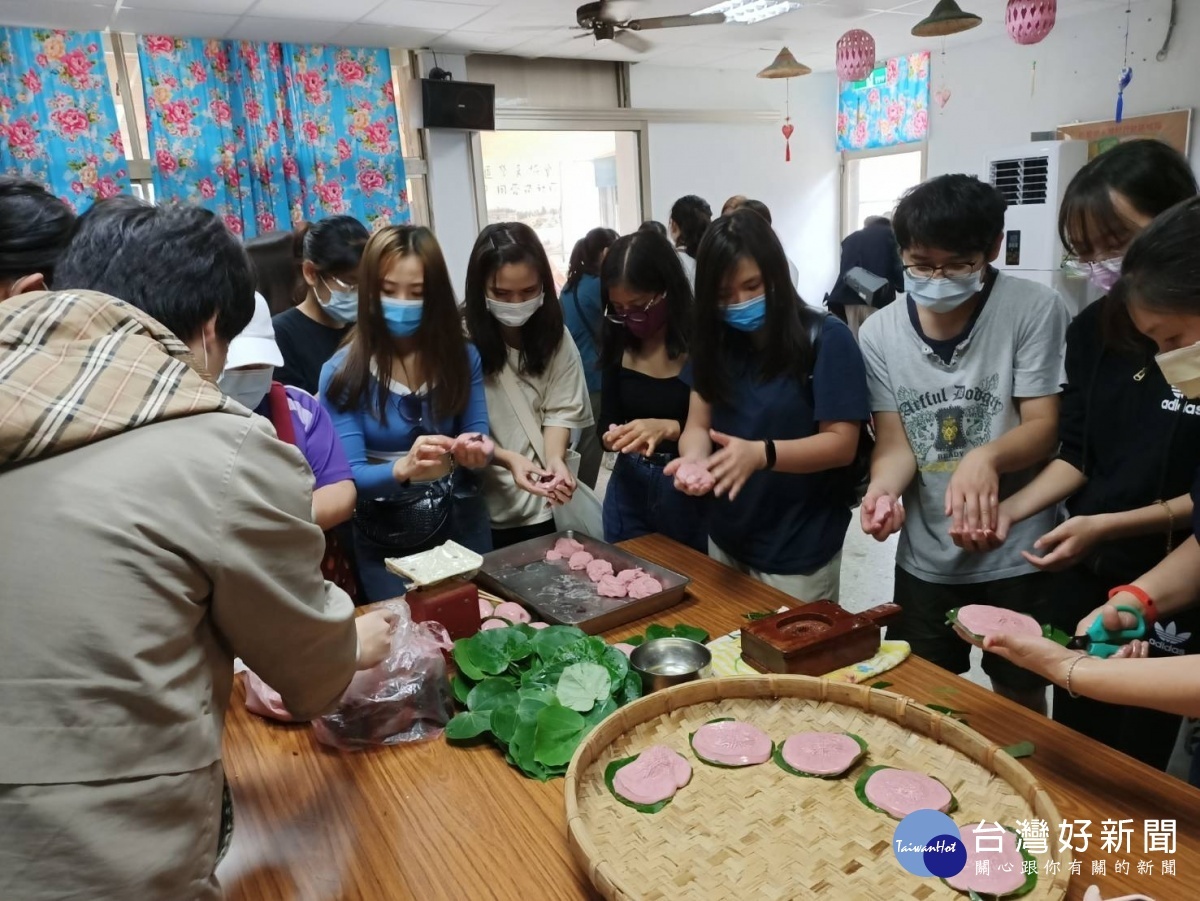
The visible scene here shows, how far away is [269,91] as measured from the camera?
15.0 ft

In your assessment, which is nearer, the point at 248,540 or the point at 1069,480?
the point at 248,540

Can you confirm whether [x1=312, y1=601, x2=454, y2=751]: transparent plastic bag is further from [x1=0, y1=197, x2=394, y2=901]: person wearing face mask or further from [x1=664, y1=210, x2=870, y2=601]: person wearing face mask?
[x1=664, y1=210, x2=870, y2=601]: person wearing face mask

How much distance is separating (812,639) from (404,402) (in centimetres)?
105

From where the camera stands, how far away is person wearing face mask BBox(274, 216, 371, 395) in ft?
7.55

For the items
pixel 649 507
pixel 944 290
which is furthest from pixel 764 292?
pixel 649 507

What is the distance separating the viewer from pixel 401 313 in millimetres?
1854

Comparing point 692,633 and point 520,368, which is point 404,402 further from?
point 692,633

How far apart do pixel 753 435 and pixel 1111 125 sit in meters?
4.71

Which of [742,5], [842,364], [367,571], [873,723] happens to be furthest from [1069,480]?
[742,5]

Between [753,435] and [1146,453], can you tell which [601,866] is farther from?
[1146,453]

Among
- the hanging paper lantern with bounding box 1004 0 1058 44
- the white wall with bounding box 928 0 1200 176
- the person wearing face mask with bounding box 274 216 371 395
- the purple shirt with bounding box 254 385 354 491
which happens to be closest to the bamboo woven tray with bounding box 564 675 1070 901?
the purple shirt with bounding box 254 385 354 491

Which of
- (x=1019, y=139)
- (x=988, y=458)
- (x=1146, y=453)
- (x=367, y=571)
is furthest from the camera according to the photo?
(x=1019, y=139)

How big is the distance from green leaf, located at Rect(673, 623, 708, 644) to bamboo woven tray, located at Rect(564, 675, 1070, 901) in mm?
197

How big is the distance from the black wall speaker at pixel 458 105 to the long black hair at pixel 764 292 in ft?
12.5
